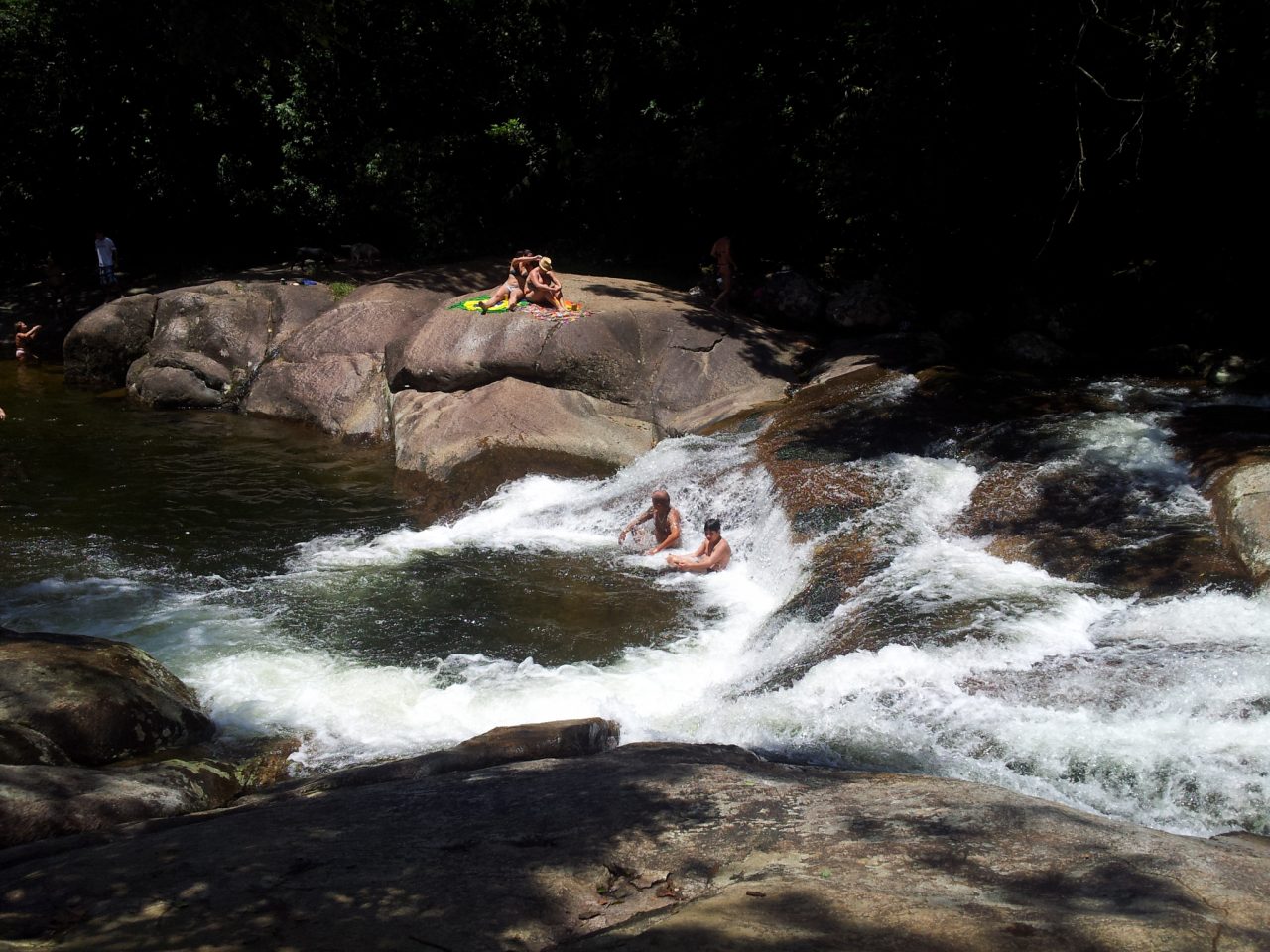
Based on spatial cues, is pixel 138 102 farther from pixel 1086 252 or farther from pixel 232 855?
pixel 232 855

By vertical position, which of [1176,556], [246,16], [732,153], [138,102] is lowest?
[1176,556]

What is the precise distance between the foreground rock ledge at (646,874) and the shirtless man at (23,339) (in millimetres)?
17733

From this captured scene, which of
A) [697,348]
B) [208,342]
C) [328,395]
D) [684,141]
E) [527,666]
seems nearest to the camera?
[527,666]

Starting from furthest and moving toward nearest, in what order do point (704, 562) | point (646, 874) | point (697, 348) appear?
point (697, 348) < point (704, 562) < point (646, 874)

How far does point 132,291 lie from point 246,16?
13694 mm

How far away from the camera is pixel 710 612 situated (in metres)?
9.62

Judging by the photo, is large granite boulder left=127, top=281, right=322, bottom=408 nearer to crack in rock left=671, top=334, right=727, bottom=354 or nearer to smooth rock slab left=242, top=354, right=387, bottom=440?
smooth rock slab left=242, top=354, right=387, bottom=440

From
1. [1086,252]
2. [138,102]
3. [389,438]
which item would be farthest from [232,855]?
[138,102]

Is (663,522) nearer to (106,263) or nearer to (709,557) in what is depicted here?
(709,557)

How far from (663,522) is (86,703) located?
594cm

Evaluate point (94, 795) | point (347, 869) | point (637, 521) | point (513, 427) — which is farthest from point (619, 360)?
point (347, 869)

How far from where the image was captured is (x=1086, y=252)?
16.3 m

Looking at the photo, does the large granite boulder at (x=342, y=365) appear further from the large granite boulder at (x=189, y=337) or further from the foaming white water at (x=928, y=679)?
the foaming white water at (x=928, y=679)

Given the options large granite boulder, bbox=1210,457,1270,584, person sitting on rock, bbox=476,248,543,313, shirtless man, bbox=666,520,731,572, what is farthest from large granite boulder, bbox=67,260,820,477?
large granite boulder, bbox=1210,457,1270,584
